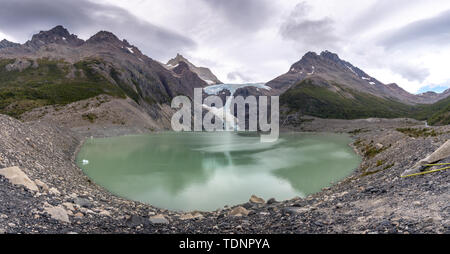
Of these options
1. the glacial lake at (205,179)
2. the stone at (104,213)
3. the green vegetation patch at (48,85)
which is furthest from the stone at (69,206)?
the green vegetation patch at (48,85)

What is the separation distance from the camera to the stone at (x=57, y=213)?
11.3 m

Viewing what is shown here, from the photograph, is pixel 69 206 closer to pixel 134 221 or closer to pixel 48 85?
pixel 134 221

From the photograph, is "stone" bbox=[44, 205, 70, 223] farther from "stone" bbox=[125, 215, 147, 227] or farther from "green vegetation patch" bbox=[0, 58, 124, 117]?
"green vegetation patch" bbox=[0, 58, 124, 117]

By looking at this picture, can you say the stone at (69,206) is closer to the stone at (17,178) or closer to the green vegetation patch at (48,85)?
the stone at (17,178)

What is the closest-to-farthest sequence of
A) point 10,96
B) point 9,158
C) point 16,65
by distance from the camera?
point 9,158
point 10,96
point 16,65

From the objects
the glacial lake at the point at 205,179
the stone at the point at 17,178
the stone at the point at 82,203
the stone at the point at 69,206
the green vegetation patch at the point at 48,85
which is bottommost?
the glacial lake at the point at 205,179

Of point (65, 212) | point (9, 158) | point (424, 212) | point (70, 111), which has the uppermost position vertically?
point (70, 111)

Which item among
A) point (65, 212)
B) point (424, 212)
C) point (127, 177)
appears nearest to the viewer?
point (424, 212)

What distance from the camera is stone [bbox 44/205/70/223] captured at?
11.3 meters

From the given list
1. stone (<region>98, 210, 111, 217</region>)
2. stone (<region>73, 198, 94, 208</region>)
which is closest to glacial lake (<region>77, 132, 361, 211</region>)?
stone (<region>98, 210, 111, 217</region>)

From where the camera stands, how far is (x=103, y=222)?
12477 mm
